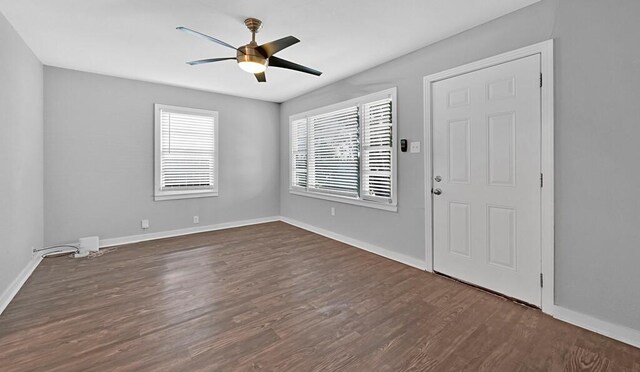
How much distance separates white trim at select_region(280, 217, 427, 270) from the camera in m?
3.43

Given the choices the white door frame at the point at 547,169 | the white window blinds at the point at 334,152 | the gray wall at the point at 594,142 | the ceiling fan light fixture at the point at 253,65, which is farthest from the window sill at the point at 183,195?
the white door frame at the point at 547,169

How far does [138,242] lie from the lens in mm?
4523

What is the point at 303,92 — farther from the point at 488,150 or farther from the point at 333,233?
the point at 488,150

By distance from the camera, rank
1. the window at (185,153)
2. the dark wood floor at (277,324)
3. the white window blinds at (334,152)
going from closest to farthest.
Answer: the dark wood floor at (277,324), the white window blinds at (334,152), the window at (185,153)

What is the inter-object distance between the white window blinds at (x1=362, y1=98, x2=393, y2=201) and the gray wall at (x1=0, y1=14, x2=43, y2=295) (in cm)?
384

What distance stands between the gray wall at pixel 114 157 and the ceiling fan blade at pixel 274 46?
2.98 meters

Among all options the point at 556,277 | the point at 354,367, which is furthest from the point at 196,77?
the point at 556,277

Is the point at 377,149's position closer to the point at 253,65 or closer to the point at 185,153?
the point at 253,65

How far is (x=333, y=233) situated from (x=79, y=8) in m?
4.06

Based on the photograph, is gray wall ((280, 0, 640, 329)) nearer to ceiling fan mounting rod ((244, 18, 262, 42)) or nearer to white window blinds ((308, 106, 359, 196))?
white window blinds ((308, 106, 359, 196))

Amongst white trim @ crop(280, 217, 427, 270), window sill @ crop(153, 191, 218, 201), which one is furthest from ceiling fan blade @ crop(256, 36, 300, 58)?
window sill @ crop(153, 191, 218, 201)

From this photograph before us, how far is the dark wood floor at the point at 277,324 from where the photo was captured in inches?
70.1

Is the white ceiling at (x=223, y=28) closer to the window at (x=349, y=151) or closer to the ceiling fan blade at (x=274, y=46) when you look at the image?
the ceiling fan blade at (x=274, y=46)

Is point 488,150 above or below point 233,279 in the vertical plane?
above
